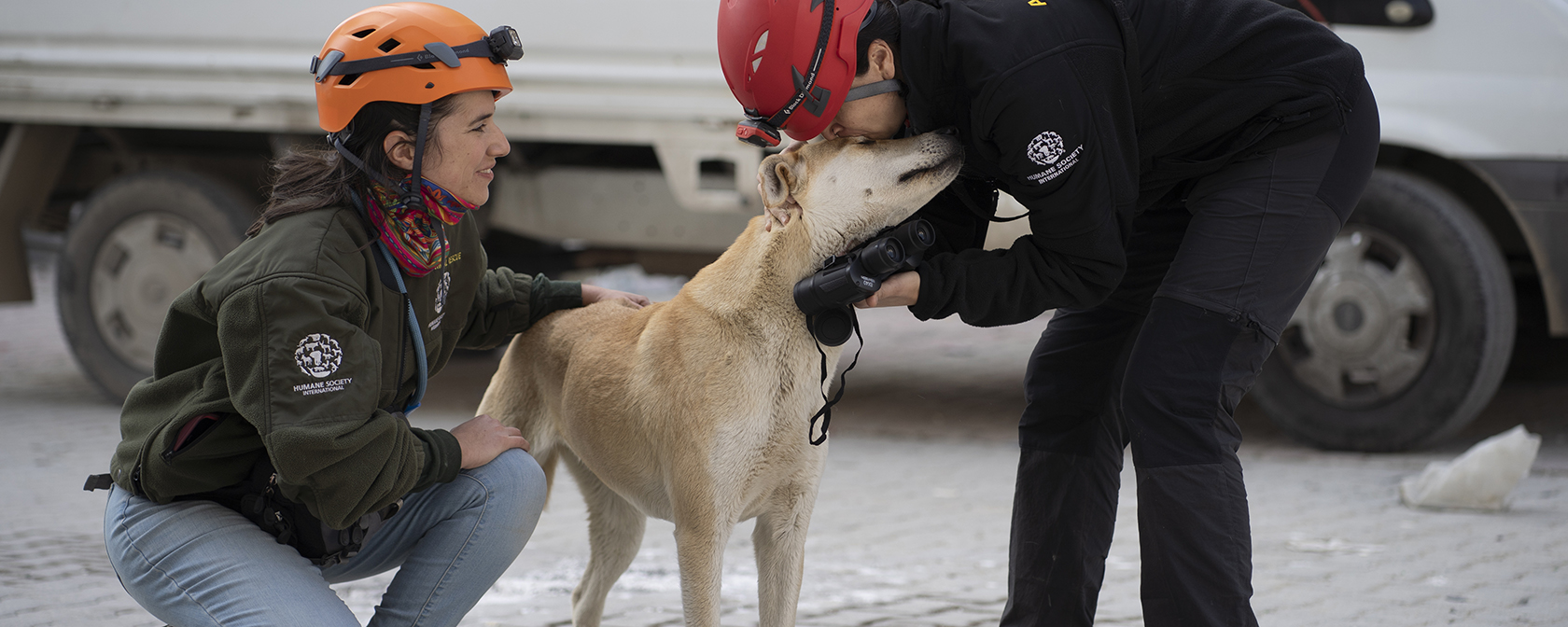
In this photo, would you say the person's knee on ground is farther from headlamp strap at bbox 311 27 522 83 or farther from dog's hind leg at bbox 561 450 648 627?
headlamp strap at bbox 311 27 522 83

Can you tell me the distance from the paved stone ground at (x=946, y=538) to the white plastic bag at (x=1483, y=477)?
0.28ft

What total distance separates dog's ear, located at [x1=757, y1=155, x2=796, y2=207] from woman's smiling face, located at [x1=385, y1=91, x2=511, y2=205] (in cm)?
63

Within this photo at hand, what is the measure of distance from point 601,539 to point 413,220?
53.5 inches

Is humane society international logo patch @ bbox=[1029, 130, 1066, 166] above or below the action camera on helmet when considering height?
above

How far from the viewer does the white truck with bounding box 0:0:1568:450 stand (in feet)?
19.0

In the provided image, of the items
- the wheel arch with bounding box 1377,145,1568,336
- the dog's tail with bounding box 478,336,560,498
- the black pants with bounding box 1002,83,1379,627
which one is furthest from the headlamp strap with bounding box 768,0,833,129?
the wheel arch with bounding box 1377,145,1568,336

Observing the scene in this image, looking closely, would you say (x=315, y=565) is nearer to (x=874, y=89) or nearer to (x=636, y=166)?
(x=874, y=89)

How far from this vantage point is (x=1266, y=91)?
2.76m

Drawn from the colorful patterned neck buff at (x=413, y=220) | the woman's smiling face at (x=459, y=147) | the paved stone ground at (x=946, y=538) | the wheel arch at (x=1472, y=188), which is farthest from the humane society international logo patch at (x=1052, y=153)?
the wheel arch at (x=1472, y=188)

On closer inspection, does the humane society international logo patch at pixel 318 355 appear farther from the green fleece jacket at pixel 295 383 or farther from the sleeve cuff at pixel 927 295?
the sleeve cuff at pixel 927 295

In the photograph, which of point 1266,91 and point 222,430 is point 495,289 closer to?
point 222,430

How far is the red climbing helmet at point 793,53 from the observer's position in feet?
8.69

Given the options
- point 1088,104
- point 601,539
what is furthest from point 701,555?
point 1088,104

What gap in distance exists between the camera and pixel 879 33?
275 centimetres
